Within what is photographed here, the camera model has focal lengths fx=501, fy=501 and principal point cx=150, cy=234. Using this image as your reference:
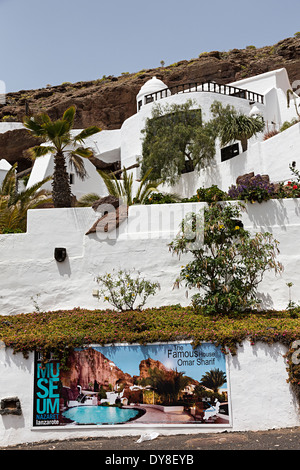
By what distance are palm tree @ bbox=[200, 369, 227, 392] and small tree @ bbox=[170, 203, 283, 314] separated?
2545mm

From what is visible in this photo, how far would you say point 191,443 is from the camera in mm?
10148

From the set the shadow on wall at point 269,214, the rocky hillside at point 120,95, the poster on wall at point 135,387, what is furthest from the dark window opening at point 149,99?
the poster on wall at point 135,387

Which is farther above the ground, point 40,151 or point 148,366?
point 40,151

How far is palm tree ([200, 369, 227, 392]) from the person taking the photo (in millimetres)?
11117

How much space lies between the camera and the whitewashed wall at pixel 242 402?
10.9 meters

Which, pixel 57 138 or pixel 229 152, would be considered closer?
pixel 57 138

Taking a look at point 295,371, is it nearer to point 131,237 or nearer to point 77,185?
point 131,237

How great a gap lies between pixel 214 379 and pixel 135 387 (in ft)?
5.86

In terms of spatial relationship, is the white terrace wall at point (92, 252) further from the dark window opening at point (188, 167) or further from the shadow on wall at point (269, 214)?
the dark window opening at point (188, 167)

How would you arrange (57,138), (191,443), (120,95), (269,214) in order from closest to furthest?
(191,443), (269,214), (57,138), (120,95)

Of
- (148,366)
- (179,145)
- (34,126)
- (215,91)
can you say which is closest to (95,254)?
(34,126)

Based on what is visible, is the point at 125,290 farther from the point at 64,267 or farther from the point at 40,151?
the point at 40,151

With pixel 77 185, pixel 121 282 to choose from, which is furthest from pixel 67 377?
pixel 77 185

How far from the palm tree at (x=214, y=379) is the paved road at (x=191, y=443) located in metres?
0.99
